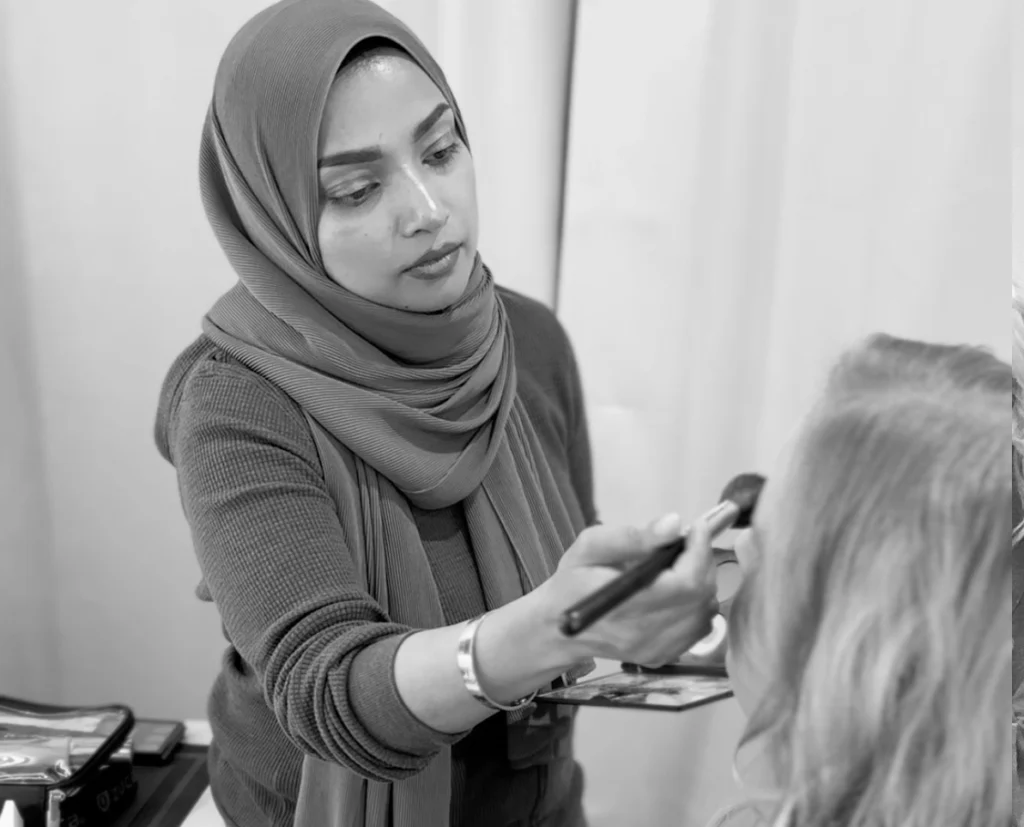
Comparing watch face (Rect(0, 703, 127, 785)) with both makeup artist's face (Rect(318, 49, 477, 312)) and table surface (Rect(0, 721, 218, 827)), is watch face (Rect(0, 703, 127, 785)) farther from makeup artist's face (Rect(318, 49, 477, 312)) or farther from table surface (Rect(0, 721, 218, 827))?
makeup artist's face (Rect(318, 49, 477, 312))

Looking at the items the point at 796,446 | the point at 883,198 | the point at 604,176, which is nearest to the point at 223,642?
the point at 604,176

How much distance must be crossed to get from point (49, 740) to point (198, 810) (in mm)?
176

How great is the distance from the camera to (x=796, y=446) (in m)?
0.55

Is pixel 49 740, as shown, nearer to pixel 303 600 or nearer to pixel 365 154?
pixel 303 600

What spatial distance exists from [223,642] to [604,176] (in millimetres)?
900

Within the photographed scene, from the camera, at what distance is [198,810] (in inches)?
45.9

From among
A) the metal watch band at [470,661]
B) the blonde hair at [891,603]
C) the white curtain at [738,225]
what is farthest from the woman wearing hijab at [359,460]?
the white curtain at [738,225]

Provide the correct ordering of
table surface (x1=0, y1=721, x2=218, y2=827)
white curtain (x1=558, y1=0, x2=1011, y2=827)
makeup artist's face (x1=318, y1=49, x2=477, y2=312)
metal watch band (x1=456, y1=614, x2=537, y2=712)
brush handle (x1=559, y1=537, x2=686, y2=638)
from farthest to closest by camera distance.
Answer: table surface (x1=0, y1=721, x2=218, y2=827) → white curtain (x1=558, y1=0, x2=1011, y2=827) → makeup artist's face (x1=318, y1=49, x2=477, y2=312) → metal watch band (x1=456, y1=614, x2=537, y2=712) → brush handle (x1=559, y1=537, x2=686, y2=638)

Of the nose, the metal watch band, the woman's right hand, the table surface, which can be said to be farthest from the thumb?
the table surface

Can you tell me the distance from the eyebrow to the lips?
0.08 metres

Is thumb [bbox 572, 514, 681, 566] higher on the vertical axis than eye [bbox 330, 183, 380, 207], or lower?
lower

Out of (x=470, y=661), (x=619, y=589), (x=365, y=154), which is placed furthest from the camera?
(x=365, y=154)

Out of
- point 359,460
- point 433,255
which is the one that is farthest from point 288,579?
point 433,255

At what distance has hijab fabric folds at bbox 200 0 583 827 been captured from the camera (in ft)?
2.47
